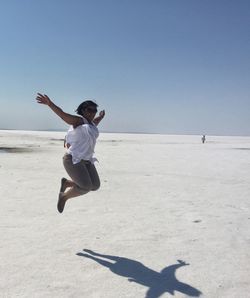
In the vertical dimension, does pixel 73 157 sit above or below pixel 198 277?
above

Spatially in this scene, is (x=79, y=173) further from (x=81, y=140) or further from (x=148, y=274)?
(x=148, y=274)

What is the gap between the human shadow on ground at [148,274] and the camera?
4.27 m

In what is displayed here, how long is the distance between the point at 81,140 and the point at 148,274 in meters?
2.06

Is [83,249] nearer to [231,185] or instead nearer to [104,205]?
[104,205]

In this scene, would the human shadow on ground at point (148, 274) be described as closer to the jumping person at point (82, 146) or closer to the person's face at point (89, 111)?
the jumping person at point (82, 146)

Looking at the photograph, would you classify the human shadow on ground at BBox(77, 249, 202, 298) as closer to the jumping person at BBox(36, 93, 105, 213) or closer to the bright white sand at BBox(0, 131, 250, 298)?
the bright white sand at BBox(0, 131, 250, 298)

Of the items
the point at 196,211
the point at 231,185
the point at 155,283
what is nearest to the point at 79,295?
the point at 155,283

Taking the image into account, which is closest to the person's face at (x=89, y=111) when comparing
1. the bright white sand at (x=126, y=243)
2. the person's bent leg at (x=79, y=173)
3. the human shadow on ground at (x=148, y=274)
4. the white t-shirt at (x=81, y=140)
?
the white t-shirt at (x=81, y=140)

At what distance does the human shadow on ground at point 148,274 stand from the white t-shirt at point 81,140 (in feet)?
4.30

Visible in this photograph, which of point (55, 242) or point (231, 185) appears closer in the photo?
point (55, 242)

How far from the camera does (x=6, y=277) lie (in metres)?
4.45

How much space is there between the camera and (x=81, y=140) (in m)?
5.88

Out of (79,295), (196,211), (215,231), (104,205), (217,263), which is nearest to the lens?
(79,295)

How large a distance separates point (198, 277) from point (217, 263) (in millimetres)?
526
